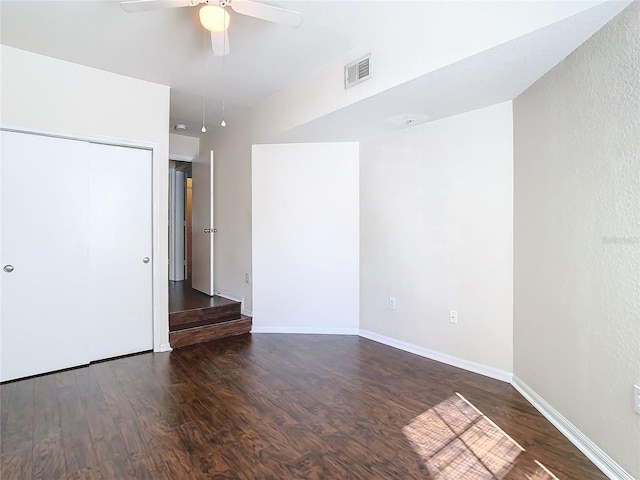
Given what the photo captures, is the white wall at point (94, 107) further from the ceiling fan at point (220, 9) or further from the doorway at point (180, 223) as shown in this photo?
the doorway at point (180, 223)

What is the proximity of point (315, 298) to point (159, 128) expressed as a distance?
2514 millimetres

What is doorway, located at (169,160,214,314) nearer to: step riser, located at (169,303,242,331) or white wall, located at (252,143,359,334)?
step riser, located at (169,303,242,331)

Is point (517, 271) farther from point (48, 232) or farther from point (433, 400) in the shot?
point (48, 232)

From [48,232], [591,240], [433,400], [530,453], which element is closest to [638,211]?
[591,240]

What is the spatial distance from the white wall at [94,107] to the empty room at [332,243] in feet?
0.06

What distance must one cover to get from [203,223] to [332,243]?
2020 mm

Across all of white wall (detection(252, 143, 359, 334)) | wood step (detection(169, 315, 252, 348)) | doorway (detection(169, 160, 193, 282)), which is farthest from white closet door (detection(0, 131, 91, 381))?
doorway (detection(169, 160, 193, 282))

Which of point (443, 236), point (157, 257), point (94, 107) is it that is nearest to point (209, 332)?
point (157, 257)

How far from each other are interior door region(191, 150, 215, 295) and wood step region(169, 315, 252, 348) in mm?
785

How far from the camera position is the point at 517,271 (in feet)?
8.95

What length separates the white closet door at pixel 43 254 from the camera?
2812mm

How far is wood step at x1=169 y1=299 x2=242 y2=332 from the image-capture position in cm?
385

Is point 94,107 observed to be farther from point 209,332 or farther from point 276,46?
point 209,332

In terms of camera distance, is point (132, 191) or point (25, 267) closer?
point (25, 267)
